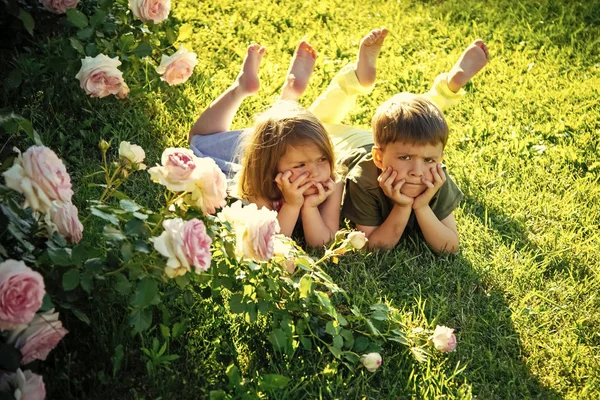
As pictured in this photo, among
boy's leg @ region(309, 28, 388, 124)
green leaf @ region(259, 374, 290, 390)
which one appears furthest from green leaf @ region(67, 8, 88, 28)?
green leaf @ region(259, 374, 290, 390)

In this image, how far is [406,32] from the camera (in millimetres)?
5387

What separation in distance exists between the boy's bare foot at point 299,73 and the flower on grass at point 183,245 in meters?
2.14

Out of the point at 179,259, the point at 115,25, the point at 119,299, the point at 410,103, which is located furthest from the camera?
the point at 115,25

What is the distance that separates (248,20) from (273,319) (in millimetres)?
3470

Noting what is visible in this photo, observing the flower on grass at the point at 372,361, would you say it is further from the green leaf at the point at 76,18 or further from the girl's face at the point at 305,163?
the green leaf at the point at 76,18

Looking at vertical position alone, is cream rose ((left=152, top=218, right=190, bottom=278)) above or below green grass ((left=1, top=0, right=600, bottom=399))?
above

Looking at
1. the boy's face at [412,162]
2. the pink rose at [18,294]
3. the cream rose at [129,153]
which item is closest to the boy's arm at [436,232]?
the boy's face at [412,162]

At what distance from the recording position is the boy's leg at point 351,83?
388cm

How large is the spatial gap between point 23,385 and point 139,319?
1.21 ft

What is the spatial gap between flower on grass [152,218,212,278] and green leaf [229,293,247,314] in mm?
401

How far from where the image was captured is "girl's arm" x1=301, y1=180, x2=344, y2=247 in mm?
3084

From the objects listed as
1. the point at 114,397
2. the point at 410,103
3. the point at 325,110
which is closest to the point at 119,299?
the point at 114,397

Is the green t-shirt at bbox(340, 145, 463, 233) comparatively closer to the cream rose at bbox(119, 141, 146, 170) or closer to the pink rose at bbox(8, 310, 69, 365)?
the cream rose at bbox(119, 141, 146, 170)

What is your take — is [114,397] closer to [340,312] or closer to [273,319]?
[273,319]
